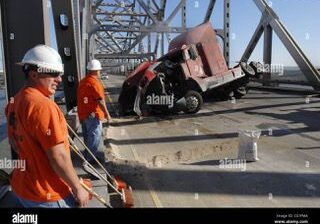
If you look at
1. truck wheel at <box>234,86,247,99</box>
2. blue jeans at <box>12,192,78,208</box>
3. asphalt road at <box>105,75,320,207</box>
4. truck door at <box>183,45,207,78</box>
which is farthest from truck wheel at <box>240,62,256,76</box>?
blue jeans at <box>12,192,78,208</box>

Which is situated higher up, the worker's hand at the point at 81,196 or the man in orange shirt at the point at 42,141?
the man in orange shirt at the point at 42,141

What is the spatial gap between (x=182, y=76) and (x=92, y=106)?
7764mm

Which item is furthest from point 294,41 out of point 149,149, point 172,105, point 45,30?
point 45,30

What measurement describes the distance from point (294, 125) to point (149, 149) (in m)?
4.32

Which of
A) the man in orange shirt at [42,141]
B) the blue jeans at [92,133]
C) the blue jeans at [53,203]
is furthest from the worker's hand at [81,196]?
the blue jeans at [92,133]

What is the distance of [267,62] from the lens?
23.3m

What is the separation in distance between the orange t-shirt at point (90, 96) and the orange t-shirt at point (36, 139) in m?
3.79

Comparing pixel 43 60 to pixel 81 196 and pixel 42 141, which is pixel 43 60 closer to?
pixel 42 141

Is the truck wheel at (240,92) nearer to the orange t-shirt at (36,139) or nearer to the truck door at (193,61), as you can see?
the truck door at (193,61)

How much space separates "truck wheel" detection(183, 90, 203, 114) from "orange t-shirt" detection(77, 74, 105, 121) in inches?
287

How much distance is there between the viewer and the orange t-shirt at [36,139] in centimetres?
267

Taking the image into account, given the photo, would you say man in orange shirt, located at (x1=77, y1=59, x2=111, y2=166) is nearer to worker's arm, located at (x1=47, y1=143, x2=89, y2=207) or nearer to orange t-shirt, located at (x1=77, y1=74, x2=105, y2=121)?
orange t-shirt, located at (x1=77, y1=74, x2=105, y2=121)

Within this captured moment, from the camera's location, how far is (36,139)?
2.74 m

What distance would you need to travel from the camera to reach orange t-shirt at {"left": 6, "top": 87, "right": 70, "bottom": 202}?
2.67m
